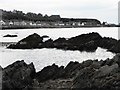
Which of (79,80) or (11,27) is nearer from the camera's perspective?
(79,80)

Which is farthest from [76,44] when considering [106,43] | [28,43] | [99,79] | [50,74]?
[99,79]

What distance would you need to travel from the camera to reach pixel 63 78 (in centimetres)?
2384

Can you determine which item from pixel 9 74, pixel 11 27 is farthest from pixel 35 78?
pixel 11 27

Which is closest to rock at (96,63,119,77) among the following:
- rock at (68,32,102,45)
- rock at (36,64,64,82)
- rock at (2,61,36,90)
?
rock at (36,64,64,82)

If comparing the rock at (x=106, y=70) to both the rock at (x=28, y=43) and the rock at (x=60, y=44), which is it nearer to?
the rock at (x=60, y=44)

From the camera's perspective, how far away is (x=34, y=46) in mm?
54969

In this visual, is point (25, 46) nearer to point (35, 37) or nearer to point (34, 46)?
point (34, 46)

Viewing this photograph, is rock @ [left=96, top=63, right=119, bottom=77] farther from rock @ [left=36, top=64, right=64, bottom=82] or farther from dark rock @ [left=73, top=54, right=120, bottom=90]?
rock @ [left=36, top=64, right=64, bottom=82]

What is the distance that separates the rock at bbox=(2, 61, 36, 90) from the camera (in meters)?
20.1

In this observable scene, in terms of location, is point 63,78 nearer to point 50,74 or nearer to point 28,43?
point 50,74

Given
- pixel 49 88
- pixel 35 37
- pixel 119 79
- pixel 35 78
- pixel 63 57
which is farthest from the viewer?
pixel 35 37

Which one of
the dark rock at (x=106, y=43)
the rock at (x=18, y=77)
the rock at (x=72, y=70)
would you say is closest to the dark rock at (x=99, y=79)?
the rock at (x=72, y=70)

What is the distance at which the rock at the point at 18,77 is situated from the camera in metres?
20.1

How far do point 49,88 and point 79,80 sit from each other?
203 cm
